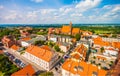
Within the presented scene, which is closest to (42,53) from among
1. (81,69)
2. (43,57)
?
(43,57)

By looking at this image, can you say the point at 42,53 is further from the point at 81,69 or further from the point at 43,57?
the point at 81,69

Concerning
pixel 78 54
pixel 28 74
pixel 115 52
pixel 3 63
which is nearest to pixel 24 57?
pixel 3 63

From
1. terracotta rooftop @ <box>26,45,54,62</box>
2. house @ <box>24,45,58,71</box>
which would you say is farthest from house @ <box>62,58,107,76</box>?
terracotta rooftop @ <box>26,45,54,62</box>

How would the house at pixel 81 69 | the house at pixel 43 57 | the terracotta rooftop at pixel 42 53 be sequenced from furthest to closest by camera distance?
the terracotta rooftop at pixel 42 53, the house at pixel 43 57, the house at pixel 81 69

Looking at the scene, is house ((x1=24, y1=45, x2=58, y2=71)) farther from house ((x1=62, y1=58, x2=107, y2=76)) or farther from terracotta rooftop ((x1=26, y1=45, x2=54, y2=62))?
house ((x1=62, y1=58, x2=107, y2=76))

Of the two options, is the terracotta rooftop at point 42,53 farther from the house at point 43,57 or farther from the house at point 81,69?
the house at point 81,69

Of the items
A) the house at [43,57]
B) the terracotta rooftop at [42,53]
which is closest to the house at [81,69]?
the house at [43,57]
